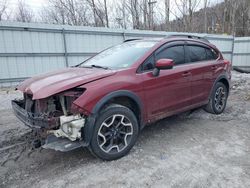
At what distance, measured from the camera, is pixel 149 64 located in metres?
3.54

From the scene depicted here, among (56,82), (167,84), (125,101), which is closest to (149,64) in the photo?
(167,84)

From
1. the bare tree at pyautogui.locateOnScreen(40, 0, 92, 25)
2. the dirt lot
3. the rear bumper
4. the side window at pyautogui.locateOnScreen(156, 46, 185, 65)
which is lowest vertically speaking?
the dirt lot

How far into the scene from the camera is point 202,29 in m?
22.2

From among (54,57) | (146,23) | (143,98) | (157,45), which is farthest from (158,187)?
(146,23)

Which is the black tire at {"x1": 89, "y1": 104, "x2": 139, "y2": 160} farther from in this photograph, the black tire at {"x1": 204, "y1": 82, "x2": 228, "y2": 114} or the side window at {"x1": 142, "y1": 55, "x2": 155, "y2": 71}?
the black tire at {"x1": 204, "y1": 82, "x2": 228, "y2": 114}

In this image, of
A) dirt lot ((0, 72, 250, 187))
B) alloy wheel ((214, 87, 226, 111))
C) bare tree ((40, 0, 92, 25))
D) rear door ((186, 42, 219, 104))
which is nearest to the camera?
dirt lot ((0, 72, 250, 187))

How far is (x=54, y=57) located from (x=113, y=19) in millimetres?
12665

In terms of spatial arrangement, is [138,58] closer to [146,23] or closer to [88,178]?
[88,178]

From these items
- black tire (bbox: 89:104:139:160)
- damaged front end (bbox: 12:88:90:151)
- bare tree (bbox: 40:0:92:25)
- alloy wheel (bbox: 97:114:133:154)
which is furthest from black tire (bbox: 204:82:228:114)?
bare tree (bbox: 40:0:92:25)

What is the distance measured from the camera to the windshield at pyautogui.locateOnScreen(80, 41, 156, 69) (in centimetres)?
354

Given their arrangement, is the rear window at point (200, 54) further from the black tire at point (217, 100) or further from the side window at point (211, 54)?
the black tire at point (217, 100)

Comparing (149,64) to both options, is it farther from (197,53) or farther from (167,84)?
(197,53)

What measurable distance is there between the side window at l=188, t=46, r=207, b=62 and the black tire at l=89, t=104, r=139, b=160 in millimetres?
1948

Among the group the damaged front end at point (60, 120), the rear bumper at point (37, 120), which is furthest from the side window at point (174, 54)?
the rear bumper at point (37, 120)
